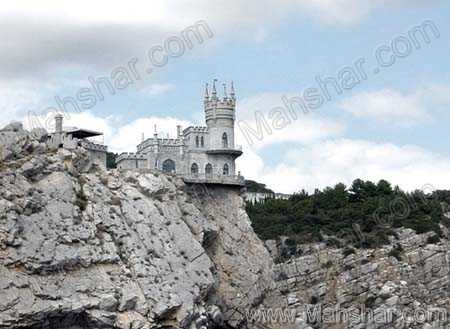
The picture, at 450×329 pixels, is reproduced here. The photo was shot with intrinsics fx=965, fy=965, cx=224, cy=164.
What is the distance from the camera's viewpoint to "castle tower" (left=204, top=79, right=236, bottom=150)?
6669cm

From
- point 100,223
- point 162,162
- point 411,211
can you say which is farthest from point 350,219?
point 100,223

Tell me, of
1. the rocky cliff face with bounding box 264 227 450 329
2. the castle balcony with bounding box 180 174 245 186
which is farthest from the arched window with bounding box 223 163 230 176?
the castle balcony with bounding box 180 174 245 186

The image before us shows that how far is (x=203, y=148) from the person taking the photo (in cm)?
6681

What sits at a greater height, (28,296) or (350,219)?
(350,219)

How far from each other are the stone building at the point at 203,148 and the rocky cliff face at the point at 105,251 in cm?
1564

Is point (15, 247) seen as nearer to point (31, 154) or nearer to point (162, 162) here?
point (31, 154)

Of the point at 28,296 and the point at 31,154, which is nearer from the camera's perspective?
the point at 28,296

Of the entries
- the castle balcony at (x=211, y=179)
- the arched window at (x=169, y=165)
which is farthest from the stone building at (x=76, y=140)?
the arched window at (x=169, y=165)

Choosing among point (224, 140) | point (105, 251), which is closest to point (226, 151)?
point (224, 140)

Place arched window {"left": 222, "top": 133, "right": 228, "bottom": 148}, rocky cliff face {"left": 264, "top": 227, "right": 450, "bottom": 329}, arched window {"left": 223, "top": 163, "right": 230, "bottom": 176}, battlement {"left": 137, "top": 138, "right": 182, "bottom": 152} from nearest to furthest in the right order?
rocky cliff face {"left": 264, "top": 227, "right": 450, "bottom": 329} → arched window {"left": 223, "top": 163, "right": 230, "bottom": 176} → battlement {"left": 137, "top": 138, "right": 182, "bottom": 152} → arched window {"left": 222, "top": 133, "right": 228, "bottom": 148}

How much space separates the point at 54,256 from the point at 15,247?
1689mm

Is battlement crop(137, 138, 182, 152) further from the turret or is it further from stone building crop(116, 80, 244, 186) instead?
the turret

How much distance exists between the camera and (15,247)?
37.5 meters

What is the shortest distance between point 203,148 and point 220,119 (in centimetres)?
235
